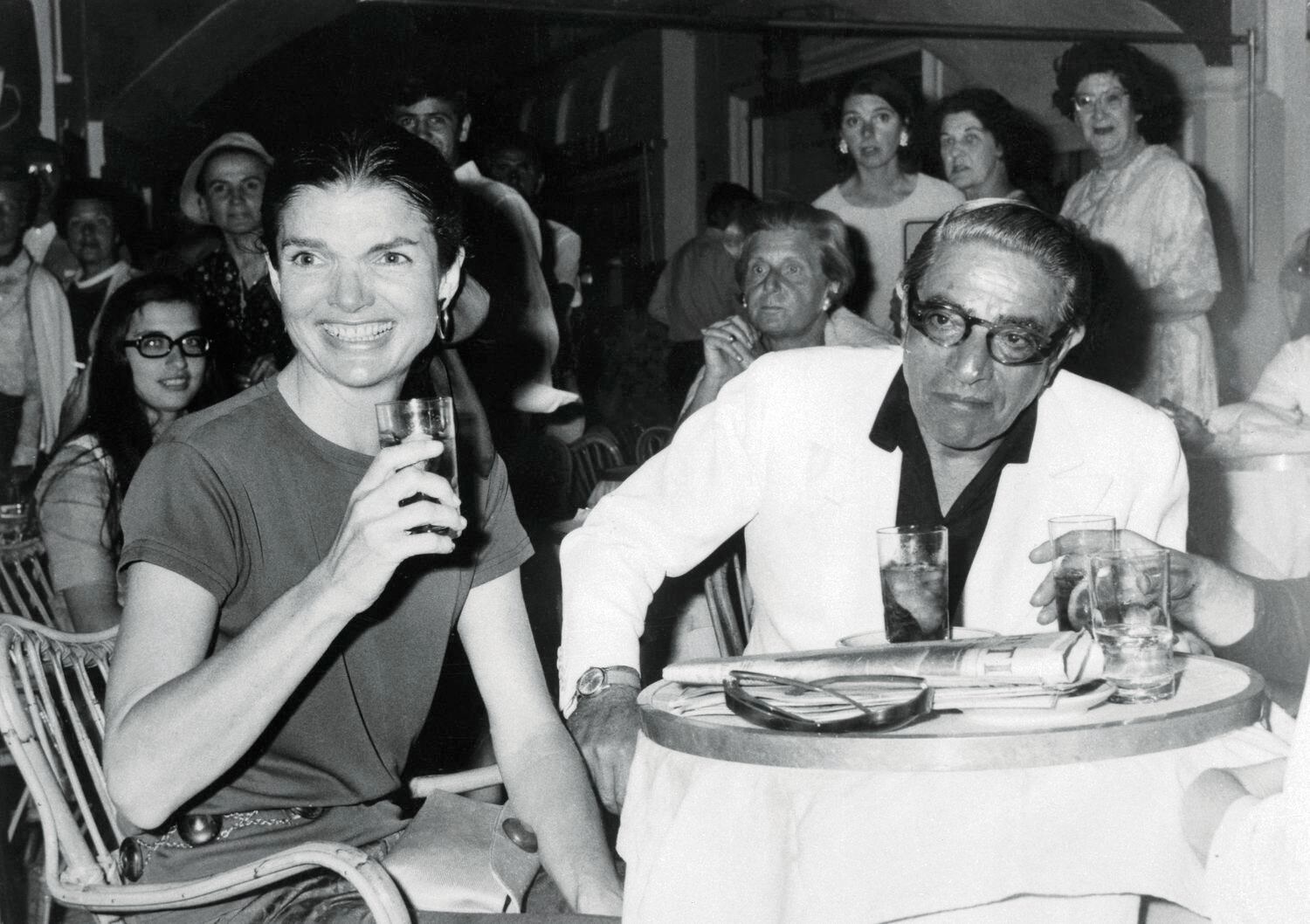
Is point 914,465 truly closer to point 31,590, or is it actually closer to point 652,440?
point 31,590

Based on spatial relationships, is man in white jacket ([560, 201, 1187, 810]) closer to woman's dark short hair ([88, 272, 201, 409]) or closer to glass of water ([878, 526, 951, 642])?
glass of water ([878, 526, 951, 642])

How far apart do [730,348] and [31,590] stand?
244 centimetres

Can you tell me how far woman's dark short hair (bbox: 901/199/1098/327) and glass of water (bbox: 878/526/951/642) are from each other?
0.58 meters

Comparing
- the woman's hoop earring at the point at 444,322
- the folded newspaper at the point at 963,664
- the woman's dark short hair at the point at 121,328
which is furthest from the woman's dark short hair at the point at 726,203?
the folded newspaper at the point at 963,664

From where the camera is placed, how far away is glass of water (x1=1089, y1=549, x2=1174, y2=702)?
5.61ft

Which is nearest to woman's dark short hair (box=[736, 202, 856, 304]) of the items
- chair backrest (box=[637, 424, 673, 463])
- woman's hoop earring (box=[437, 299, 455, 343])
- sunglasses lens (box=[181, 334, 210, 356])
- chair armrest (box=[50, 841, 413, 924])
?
chair backrest (box=[637, 424, 673, 463])

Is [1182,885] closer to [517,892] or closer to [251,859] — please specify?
[517,892]

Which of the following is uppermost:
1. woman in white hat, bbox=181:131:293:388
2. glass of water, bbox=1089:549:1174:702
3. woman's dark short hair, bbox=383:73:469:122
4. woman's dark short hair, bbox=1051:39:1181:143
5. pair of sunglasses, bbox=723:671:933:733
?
woman's dark short hair, bbox=1051:39:1181:143

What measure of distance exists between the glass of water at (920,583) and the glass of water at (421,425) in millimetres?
718

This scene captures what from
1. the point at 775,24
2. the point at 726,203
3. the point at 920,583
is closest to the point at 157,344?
the point at 920,583

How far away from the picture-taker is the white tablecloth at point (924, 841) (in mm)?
1449

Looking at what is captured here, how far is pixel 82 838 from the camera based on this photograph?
6.57 ft

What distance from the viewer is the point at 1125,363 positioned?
5855 mm

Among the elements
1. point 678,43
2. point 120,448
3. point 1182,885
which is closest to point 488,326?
point 120,448
